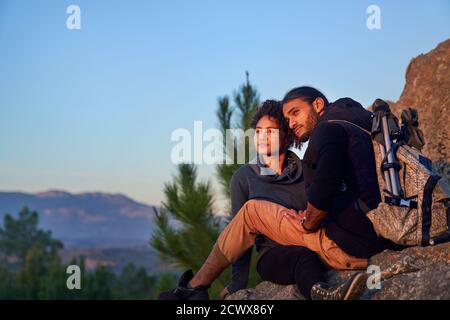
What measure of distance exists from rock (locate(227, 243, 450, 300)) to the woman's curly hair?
747 millimetres

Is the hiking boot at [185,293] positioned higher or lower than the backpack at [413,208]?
lower

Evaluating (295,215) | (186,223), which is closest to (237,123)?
(186,223)

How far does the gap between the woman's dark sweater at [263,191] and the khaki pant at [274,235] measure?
15 centimetres

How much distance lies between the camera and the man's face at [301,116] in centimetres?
312

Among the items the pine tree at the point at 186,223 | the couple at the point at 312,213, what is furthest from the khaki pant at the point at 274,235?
the pine tree at the point at 186,223

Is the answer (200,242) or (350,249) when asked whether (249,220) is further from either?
(200,242)

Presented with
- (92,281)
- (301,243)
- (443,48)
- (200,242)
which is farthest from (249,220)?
(92,281)

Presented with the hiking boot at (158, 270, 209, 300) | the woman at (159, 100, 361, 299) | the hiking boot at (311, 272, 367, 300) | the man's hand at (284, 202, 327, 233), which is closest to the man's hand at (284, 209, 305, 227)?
the man's hand at (284, 202, 327, 233)

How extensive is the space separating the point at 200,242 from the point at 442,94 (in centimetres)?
373

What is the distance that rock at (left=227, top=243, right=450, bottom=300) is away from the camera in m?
2.60

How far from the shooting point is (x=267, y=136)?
3.48 meters

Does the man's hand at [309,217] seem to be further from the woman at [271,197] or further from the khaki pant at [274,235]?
the woman at [271,197]

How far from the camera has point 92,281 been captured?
15008 mm
